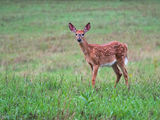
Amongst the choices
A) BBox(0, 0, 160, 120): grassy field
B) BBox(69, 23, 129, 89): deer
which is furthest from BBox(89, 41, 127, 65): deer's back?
BBox(0, 0, 160, 120): grassy field

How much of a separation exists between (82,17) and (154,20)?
5.78 metres

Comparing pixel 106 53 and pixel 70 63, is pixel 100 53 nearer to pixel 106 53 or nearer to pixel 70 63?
pixel 106 53

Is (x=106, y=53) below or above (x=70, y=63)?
above

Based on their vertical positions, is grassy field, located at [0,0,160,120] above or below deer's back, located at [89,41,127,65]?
below

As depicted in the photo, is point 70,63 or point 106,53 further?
point 70,63

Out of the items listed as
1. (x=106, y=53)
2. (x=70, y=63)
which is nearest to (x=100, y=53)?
(x=106, y=53)

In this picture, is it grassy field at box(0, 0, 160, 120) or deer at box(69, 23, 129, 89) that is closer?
grassy field at box(0, 0, 160, 120)

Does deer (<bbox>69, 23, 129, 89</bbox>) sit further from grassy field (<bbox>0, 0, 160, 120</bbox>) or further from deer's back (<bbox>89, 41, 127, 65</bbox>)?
grassy field (<bbox>0, 0, 160, 120</bbox>)

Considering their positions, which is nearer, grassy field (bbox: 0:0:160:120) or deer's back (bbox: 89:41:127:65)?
grassy field (bbox: 0:0:160:120)

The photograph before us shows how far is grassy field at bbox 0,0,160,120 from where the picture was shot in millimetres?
4926

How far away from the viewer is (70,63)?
12508 millimetres

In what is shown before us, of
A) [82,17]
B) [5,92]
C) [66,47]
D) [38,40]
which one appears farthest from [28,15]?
[5,92]

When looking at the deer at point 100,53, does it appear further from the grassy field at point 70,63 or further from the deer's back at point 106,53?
the grassy field at point 70,63

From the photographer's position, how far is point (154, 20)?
2380cm
